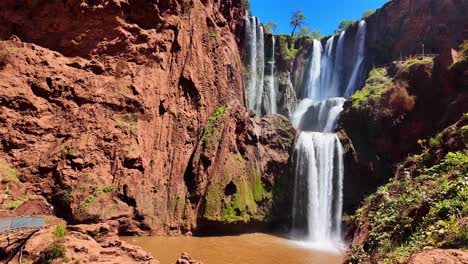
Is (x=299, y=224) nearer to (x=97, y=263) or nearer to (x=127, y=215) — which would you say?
(x=127, y=215)

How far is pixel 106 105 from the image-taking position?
18.7 m

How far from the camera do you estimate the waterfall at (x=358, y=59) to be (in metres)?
36.0

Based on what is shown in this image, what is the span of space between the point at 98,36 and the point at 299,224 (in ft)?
58.1

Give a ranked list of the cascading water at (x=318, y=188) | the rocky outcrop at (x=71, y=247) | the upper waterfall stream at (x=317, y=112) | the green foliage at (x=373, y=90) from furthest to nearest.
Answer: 1. the green foliage at (x=373, y=90)
2. the upper waterfall stream at (x=317, y=112)
3. the cascading water at (x=318, y=188)
4. the rocky outcrop at (x=71, y=247)

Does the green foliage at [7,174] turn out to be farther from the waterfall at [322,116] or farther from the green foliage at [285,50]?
the green foliage at [285,50]

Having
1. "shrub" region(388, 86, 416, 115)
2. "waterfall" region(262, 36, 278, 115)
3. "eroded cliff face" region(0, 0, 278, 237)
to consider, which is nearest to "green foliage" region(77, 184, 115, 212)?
"eroded cliff face" region(0, 0, 278, 237)

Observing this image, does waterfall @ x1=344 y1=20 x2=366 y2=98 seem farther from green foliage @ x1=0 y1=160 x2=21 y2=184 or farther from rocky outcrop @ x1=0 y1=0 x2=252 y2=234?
green foliage @ x1=0 y1=160 x2=21 y2=184

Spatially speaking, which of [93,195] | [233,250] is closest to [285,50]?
[233,250]

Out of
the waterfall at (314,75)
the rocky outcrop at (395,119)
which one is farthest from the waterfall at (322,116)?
the waterfall at (314,75)

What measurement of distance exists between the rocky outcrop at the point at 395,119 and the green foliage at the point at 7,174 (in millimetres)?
19804

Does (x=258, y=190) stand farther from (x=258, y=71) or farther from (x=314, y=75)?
(x=314, y=75)

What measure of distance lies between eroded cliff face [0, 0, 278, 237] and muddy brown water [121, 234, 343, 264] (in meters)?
1.79

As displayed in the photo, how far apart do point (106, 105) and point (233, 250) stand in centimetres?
1045

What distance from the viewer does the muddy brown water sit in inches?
563
